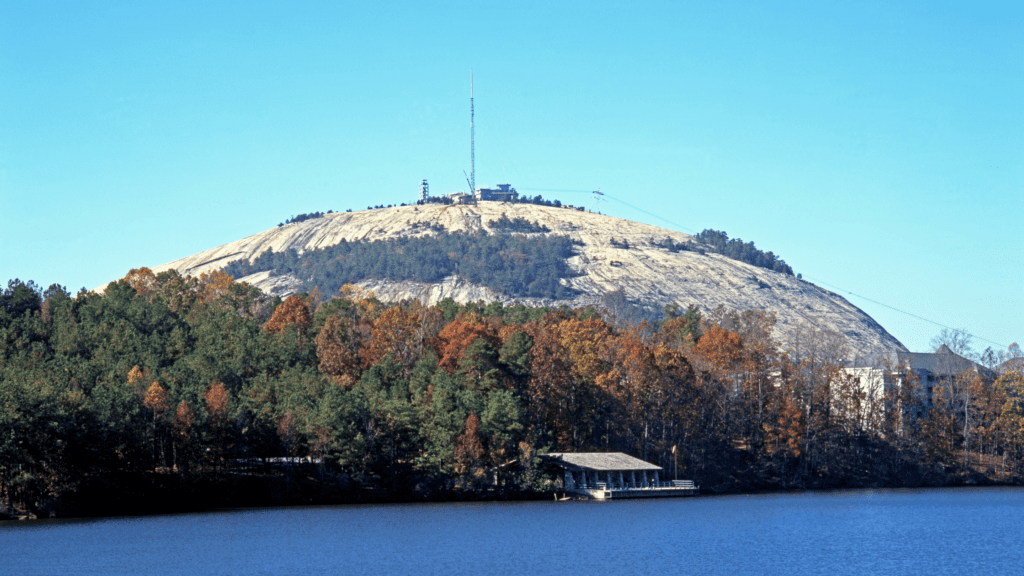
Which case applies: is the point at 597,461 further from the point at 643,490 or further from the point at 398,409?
the point at 398,409

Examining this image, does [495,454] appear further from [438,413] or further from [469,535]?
[469,535]

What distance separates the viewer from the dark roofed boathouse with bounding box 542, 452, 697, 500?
98.6 meters

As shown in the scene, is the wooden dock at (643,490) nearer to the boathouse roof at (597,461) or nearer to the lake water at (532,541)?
the boathouse roof at (597,461)

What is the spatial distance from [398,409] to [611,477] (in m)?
22.6

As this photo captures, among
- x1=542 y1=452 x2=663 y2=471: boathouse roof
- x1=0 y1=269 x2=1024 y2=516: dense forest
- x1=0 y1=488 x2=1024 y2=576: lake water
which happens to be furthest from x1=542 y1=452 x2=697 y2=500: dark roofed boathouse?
x1=0 y1=488 x2=1024 y2=576: lake water

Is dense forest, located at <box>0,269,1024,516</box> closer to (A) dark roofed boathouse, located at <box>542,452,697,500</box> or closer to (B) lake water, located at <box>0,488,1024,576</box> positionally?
(A) dark roofed boathouse, located at <box>542,452,697,500</box>

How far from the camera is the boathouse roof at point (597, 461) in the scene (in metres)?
98.4

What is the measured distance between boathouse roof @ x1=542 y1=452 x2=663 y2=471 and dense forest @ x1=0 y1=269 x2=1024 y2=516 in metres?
2.79

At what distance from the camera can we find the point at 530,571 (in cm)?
5444

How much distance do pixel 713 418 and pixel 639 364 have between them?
11.9 meters

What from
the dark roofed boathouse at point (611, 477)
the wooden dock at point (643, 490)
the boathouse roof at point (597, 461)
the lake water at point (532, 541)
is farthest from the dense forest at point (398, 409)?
the lake water at point (532, 541)

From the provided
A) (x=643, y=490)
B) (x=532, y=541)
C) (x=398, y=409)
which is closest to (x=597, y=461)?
(x=643, y=490)

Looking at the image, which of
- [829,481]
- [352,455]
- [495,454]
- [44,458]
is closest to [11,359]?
[44,458]

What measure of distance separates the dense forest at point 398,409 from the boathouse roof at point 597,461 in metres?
2.79
